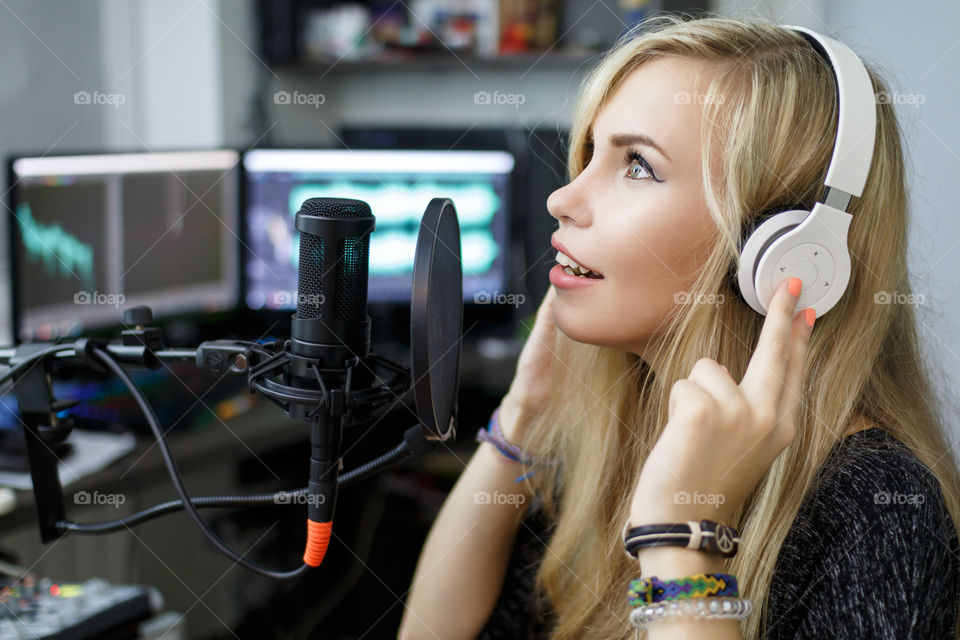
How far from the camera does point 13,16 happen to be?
220cm

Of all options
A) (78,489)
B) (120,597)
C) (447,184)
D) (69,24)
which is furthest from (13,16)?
(120,597)

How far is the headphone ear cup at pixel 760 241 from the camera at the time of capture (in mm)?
828

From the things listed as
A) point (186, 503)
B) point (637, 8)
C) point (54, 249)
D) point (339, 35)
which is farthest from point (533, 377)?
point (339, 35)

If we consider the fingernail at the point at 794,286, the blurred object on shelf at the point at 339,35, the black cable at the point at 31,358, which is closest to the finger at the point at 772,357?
the fingernail at the point at 794,286

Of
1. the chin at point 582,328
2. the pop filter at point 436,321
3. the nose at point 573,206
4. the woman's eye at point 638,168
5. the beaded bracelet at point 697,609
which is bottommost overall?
the beaded bracelet at point 697,609

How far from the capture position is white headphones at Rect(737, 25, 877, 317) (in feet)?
2.67

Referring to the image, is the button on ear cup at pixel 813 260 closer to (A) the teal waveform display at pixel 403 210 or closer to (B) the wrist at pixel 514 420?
(B) the wrist at pixel 514 420

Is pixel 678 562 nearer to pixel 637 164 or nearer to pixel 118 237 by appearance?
pixel 637 164

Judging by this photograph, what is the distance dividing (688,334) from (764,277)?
13 centimetres

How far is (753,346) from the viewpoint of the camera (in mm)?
960

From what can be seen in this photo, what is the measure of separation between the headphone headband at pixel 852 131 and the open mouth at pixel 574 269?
249 mm

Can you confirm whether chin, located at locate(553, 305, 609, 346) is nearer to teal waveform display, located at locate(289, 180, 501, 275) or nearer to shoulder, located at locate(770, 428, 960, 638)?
shoulder, located at locate(770, 428, 960, 638)

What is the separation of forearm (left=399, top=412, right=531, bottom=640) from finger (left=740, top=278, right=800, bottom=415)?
453mm

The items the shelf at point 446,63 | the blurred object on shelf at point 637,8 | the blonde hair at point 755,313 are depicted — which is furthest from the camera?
the shelf at point 446,63
